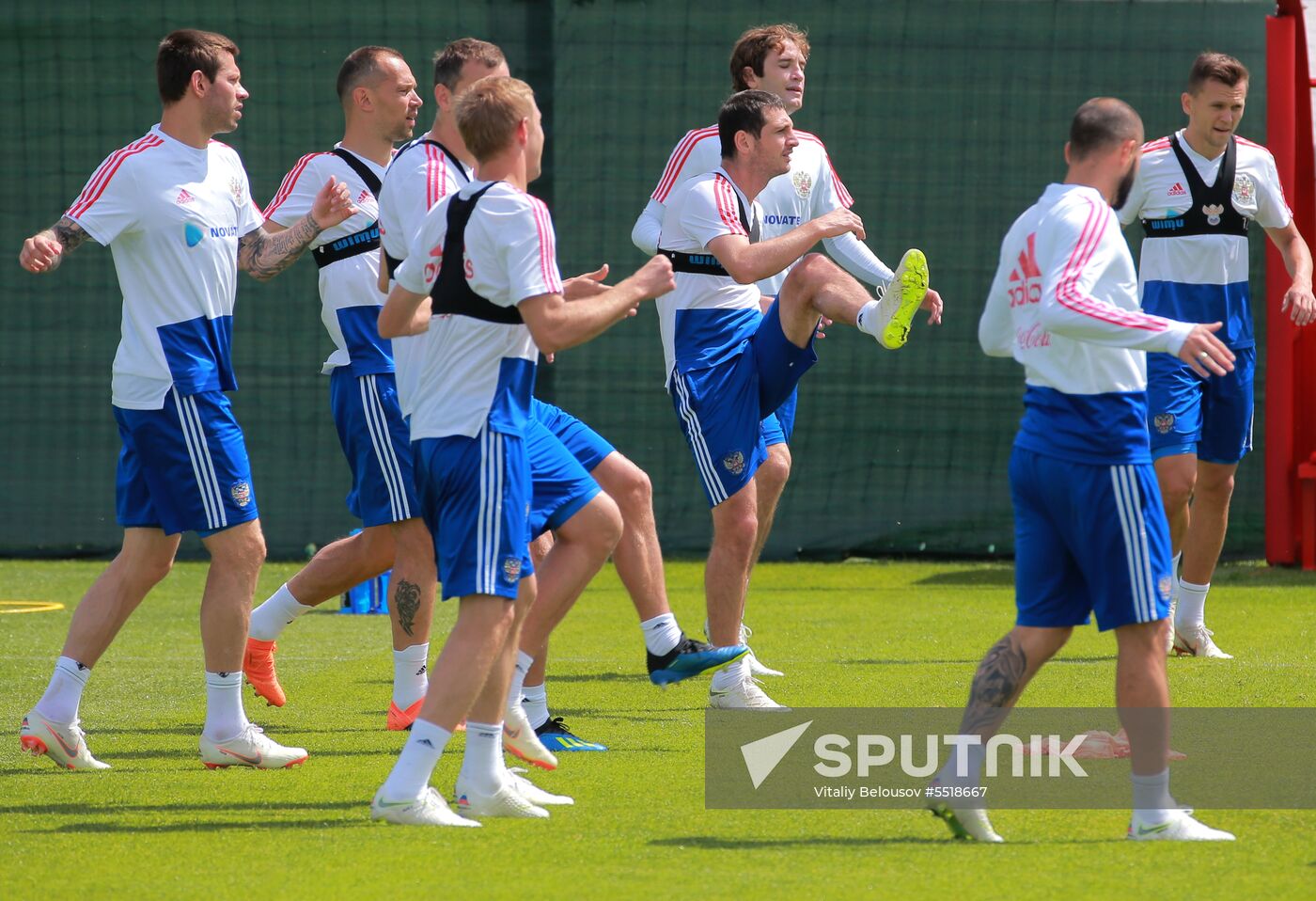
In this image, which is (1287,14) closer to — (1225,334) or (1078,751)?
(1225,334)

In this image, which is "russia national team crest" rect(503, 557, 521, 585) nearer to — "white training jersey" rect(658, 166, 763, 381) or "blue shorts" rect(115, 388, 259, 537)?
"blue shorts" rect(115, 388, 259, 537)

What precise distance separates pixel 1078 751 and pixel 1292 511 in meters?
5.54

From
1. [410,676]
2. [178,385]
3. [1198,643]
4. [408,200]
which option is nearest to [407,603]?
[410,676]

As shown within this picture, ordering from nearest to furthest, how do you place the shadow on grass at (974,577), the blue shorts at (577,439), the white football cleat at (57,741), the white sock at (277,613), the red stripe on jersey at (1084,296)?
the red stripe on jersey at (1084,296) < the white football cleat at (57,741) < the blue shorts at (577,439) < the white sock at (277,613) < the shadow on grass at (974,577)

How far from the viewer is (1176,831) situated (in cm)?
398

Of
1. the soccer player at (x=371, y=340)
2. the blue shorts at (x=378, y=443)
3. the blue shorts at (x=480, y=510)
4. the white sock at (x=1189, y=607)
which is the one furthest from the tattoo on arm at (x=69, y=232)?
the white sock at (x=1189, y=607)

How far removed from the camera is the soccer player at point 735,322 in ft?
19.6

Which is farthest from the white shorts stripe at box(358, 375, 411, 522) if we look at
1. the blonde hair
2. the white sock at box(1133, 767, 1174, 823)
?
the white sock at box(1133, 767, 1174, 823)

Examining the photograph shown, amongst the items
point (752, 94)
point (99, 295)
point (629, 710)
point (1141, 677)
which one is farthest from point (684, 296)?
point (99, 295)

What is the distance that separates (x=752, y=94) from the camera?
611 centimetres

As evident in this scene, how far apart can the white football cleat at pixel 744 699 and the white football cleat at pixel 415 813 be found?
1855 mm

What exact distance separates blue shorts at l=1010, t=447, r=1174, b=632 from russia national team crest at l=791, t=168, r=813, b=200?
300 cm

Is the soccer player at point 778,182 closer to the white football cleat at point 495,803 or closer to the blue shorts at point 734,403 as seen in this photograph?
the blue shorts at point 734,403

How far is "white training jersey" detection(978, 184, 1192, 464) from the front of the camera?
3.96 metres
